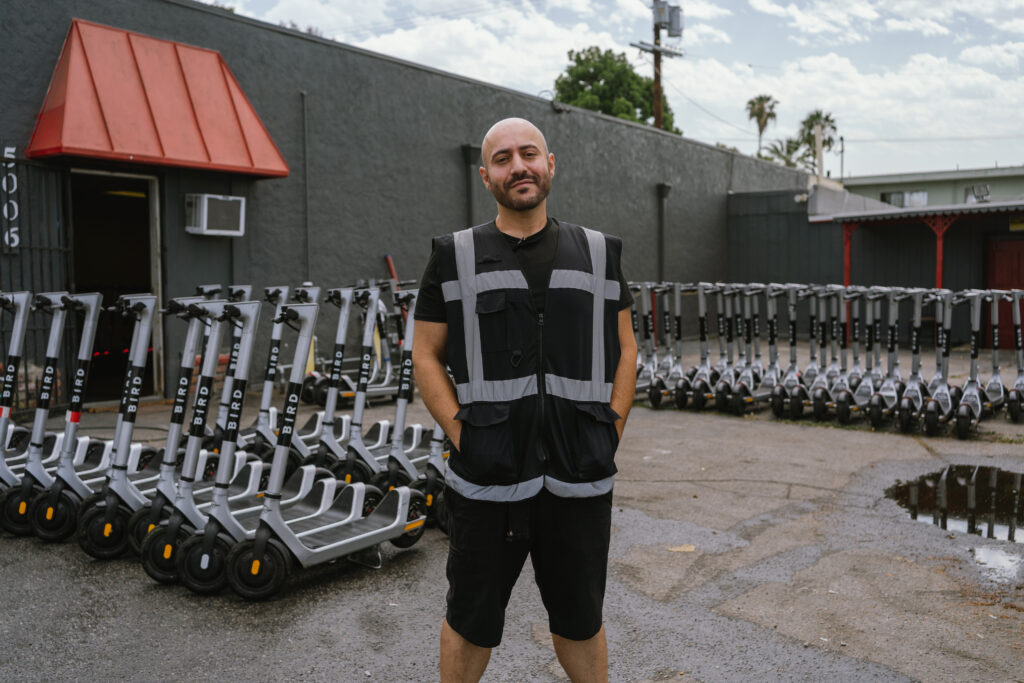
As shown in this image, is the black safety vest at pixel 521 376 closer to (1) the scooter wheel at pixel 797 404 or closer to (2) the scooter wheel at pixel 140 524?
(2) the scooter wheel at pixel 140 524

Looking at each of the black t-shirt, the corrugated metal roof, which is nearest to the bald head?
the black t-shirt

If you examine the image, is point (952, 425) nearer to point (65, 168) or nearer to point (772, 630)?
point (772, 630)

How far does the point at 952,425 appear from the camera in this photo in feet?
31.0

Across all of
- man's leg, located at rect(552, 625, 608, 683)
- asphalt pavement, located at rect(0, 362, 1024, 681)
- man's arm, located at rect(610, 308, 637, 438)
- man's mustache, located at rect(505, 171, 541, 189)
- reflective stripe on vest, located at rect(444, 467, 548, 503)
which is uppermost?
man's mustache, located at rect(505, 171, 541, 189)

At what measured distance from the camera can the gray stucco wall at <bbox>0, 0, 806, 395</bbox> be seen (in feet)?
33.1

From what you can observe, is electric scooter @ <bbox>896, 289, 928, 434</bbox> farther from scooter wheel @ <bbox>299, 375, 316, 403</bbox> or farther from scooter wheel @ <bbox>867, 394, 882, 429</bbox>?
scooter wheel @ <bbox>299, 375, 316, 403</bbox>

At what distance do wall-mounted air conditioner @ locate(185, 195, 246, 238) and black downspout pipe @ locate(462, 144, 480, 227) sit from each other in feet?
15.9

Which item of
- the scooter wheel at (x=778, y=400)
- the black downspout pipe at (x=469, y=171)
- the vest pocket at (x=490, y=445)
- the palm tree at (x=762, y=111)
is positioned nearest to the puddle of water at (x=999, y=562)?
the vest pocket at (x=490, y=445)

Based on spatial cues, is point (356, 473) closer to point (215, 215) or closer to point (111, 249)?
point (215, 215)

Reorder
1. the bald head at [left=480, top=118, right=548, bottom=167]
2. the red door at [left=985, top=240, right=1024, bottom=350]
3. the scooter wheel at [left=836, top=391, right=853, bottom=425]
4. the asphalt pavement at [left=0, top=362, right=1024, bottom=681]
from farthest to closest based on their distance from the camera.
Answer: the red door at [left=985, top=240, right=1024, bottom=350] → the scooter wheel at [left=836, top=391, right=853, bottom=425] → the asphalt pavement at [left=0, top=362, right=1024, bottom=681] → the bald head at [left=480, top=118, right=548, bottom=167]

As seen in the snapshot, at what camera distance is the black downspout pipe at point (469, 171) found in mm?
15398

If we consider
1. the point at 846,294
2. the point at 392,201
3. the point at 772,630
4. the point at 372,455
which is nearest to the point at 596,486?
the point at 772,630

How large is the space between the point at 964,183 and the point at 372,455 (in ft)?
131

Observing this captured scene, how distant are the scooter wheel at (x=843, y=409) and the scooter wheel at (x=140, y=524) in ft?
24.1
